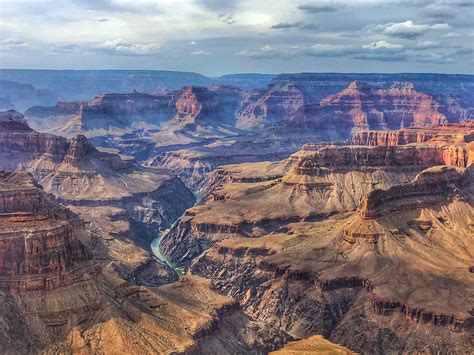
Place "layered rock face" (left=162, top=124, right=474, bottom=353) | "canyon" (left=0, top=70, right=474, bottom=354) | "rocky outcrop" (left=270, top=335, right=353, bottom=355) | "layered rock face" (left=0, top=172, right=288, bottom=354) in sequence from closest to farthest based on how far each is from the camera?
1. "layered rock face" (left=0, top=172, right=288, bottom=354)
2. "canyon" (left=0, top=70, right=474, bottom=354)
3. "rocky outcrop" (left=270, top=335, right=353, bottom=355)
4. "layered rock face" (left=162, top=124, right=474, bottom=353)

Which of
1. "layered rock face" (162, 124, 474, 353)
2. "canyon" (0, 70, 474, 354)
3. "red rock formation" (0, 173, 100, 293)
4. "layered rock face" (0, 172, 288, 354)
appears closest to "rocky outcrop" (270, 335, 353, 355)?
"canyon" (0, 70, 474, 354)

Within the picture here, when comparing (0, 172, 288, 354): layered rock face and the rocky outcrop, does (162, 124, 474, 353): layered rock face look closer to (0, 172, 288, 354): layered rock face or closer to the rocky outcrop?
the rocky outcrop

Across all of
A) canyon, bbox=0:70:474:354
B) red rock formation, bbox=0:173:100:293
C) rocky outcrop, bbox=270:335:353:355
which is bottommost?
rocky outcrop, bbox=270:335:353:355

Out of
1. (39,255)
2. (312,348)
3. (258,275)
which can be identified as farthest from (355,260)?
(39,255)

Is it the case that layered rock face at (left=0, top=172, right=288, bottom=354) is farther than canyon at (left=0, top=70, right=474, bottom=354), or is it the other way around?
canyon at (left=0, top=70, right=474, bottom=354)

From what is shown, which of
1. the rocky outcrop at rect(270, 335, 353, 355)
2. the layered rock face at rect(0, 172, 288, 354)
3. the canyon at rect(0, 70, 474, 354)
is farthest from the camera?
the rocky outcrop at rect(270, 335, 353, 355)

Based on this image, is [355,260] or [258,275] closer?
[355,260]

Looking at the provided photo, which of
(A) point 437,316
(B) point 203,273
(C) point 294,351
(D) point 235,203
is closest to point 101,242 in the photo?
(B) point 203,273

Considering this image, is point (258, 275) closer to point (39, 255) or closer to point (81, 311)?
point (81, 311)

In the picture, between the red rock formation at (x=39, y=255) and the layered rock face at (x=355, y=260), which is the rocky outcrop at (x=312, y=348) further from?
the red rock formation at (x=39, y=255)
